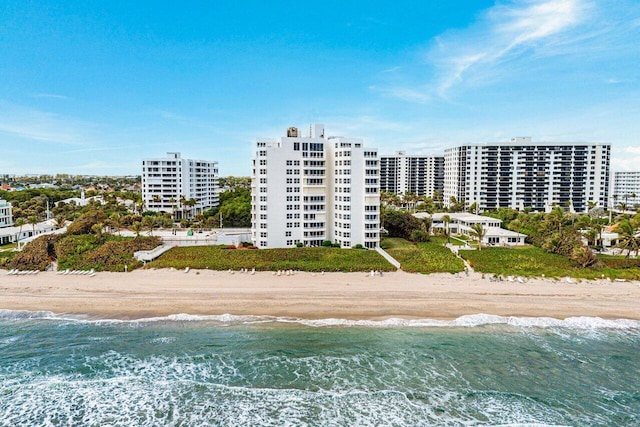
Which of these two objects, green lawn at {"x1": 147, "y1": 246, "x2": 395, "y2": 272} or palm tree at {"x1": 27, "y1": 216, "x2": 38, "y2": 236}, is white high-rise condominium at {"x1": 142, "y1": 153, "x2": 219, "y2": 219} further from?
green lawn at {"x1": 147, "y1": 246, "x2": 395, "y2": 272}

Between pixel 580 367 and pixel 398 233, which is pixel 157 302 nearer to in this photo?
pixel 580 367

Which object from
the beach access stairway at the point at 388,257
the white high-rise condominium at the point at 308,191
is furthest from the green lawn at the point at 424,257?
the white high-rise condominium at the point at 308,191

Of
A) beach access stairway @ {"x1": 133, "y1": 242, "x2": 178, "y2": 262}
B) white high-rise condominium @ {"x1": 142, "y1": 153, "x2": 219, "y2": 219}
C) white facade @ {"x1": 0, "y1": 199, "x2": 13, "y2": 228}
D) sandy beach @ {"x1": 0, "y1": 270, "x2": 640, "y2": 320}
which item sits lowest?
sandy beach @ {"x1": 0, "y1": 270, "x2": 640, "y2": 320}

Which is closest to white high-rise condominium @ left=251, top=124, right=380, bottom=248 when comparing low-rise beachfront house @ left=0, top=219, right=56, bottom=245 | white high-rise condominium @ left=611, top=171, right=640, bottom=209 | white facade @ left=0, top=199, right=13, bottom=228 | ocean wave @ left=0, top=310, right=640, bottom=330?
ocean wave @ left=0, top=310, right=640, bottom=330

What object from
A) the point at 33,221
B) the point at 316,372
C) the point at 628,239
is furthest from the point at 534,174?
the point at 33,221

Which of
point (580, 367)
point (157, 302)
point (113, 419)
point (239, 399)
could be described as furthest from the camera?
point (157, 302)

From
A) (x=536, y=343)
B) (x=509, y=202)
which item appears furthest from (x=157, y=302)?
(x=509, y=202)
